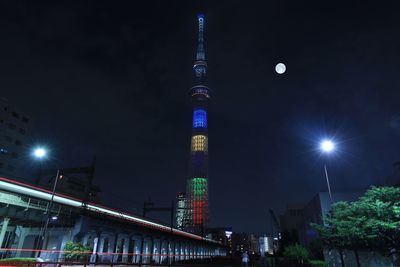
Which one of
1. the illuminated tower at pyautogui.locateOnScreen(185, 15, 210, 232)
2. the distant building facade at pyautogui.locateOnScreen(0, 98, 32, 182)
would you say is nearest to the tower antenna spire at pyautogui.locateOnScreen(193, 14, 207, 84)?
the illuminated tower at pyautogui.locateOnScreen(185, 15, 210, 232)

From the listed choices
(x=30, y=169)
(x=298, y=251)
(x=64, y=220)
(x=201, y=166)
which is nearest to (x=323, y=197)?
(x=298, y=251)

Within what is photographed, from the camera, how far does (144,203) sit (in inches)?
3499

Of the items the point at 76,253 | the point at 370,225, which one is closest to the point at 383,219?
the point at 370,225

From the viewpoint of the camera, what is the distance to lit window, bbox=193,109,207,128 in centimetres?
18075

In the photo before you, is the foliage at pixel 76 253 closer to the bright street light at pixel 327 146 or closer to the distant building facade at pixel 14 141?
the bright street light at pixel 327 146

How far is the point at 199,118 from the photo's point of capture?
181625 millimetres

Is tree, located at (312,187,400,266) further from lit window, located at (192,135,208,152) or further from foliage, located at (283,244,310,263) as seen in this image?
lit window, located at (192,135,208,152)

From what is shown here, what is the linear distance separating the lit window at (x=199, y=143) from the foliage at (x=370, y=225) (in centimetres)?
14995

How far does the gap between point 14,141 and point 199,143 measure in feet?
370

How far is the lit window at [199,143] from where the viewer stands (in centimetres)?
17775

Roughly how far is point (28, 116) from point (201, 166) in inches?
4353

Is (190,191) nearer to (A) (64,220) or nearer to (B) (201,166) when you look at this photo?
(B) (201,166)

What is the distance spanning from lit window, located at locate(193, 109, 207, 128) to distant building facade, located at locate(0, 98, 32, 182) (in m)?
109

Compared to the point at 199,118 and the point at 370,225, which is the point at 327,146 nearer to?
the point at 370,225
